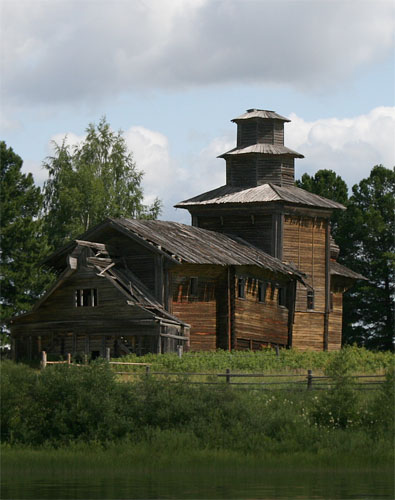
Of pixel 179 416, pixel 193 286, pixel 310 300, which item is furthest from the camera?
pixel 310 300

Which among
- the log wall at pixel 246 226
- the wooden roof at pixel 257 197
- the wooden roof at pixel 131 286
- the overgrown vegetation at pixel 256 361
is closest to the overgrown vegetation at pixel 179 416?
the overgrown vegetation at pixel 256 361

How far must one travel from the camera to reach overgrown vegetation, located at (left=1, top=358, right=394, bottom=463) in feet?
115

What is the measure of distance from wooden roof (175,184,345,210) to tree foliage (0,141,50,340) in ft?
27.0

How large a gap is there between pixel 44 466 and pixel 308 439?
7.64 metres

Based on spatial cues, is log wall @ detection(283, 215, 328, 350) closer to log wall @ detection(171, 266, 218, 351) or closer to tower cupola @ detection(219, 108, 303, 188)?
tower cupola @ detection(219, 108, 303, 188)

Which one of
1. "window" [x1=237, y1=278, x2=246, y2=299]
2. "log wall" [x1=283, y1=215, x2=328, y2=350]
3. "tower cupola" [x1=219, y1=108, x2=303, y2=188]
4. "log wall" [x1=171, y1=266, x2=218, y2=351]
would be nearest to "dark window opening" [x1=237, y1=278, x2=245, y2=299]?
"window" [x1=237, y1=278, x2=246, y2=299]

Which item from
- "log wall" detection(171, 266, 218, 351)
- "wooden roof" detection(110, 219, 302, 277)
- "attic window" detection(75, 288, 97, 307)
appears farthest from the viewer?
"log wall" detection(171, 266, 218, 351)

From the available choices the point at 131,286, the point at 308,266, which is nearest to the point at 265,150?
the point at 308,266

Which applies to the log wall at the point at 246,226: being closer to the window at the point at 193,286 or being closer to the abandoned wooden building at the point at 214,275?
the abandoned wooden building at the point at 214,275

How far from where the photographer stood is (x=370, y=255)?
81.4 m

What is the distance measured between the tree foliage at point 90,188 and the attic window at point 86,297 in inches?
715

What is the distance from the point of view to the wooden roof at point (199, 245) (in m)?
55.9

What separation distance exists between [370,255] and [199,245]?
2553 centimetres

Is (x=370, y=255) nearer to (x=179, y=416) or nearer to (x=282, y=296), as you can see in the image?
(x=282, y=296)
